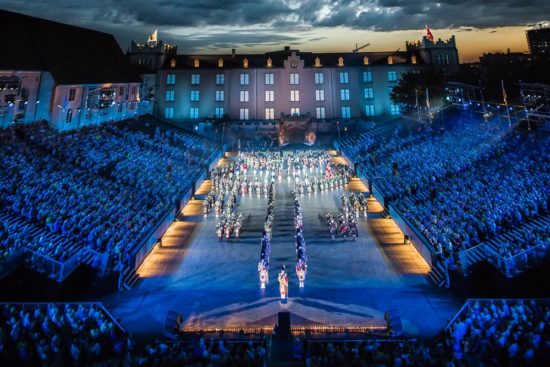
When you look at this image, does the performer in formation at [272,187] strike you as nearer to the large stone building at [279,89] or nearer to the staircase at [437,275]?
the staircase at [437,275]

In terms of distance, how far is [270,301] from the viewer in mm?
15602

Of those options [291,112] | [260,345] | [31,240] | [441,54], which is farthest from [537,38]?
[31,240]

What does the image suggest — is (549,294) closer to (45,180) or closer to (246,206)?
(246,206)

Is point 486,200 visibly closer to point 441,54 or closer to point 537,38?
point 441,54

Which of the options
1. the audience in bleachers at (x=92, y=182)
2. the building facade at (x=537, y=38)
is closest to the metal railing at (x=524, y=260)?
the audience in bleachers at (x=92, y=182)

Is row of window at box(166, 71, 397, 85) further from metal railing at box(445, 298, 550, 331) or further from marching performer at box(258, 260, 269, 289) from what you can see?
metal railing at box(445, 298, 550, 331)

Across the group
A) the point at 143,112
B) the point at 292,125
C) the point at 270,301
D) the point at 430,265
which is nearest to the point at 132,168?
the point at 270,301

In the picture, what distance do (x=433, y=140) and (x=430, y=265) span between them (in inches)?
1033

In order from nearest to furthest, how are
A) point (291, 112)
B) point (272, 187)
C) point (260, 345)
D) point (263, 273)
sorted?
point (260, 345)
point (263, 273)
point (272, 187)
point (291, 112)

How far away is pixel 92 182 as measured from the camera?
2623cm

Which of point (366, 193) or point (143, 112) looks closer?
point (366, 193)

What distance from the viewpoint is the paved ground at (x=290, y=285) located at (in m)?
14.2

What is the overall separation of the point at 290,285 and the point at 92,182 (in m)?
18.0

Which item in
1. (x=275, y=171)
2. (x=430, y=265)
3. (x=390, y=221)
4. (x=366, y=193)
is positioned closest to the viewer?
(x=430, y=265)
